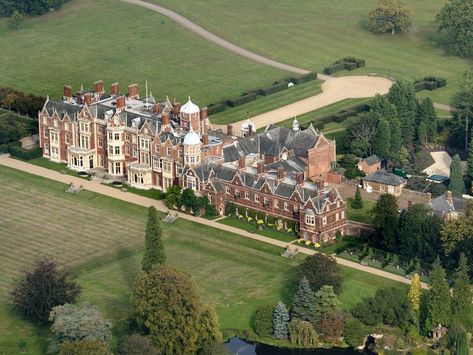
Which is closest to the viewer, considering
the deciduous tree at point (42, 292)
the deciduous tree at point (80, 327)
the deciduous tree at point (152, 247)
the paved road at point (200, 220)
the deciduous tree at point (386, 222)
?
the deciduous tree at point (80, 327)

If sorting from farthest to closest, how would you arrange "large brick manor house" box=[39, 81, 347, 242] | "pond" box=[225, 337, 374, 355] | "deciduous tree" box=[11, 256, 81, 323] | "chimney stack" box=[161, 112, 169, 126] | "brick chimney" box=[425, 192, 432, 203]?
"chimney stack" box=[161, 112, 169, 126]
"brick chimney" box=[425, 192, 432, 203]
"large brick manor house" box=[39, 81, 347, 242]
"deciduous tree" box=[11, 256, 81, 323]
"pond" box=[225, 337, 374, 355]

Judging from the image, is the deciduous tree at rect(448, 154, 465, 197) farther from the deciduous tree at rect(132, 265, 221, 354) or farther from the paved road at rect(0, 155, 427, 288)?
the deciduous tree at rect(132, 265, 221, 354)

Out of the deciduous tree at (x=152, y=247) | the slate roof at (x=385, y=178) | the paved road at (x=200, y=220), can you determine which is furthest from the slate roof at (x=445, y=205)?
the deciduous tree at (x=152, y=247)

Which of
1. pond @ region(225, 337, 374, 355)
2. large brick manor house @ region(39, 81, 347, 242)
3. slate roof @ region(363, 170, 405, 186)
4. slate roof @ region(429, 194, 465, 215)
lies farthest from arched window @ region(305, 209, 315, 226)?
pond @ region(225, 337, 374, 355)

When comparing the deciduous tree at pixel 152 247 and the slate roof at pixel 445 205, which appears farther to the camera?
the slate roof at pixel 445 205

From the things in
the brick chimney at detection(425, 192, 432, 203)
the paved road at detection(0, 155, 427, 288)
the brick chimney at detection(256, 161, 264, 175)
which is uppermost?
the brick chimney at detection(256, 161, 264, 175)

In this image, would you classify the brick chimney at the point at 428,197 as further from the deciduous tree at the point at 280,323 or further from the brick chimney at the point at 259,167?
the deciduous tree at the point at 280,323

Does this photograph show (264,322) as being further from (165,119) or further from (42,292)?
(165,119)

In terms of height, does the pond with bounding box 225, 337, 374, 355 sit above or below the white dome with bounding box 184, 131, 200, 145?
below
